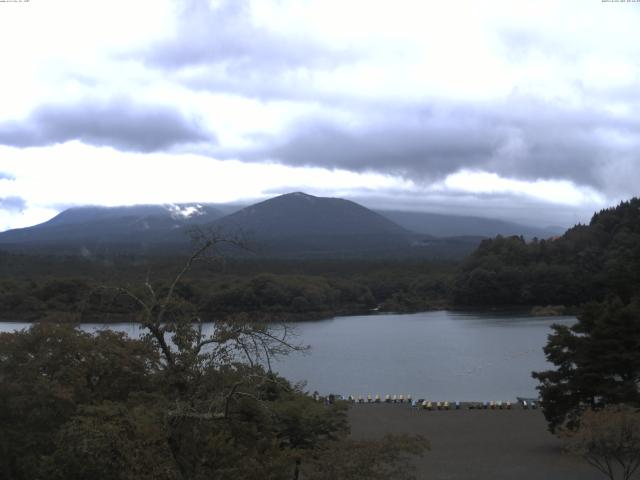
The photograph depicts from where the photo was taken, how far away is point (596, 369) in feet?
51.2

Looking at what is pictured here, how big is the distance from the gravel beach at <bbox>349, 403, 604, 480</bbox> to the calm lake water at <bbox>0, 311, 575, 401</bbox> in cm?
323

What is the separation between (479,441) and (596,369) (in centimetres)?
348

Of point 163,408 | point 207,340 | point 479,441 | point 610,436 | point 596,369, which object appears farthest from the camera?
point 479,441

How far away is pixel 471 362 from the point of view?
3316cm

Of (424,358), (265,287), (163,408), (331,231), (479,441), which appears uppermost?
(331,231)

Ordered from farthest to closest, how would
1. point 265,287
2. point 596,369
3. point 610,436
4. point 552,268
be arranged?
1. point 552,268
2. point 265,287
3. point 596,369
4. point 610,436

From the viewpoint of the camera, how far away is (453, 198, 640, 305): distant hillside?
6259 cm

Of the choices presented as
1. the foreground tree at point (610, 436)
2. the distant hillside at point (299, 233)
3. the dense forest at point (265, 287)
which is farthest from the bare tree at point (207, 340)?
the distant hillside at point (299, 233)

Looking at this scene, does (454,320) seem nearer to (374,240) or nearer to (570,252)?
(570,252)

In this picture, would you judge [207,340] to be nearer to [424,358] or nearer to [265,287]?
[424,358]

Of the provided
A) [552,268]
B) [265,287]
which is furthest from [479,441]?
[552,268]

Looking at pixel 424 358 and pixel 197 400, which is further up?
pixel 197 400

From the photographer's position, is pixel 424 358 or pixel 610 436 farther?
pixel 424 358

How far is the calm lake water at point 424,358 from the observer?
2758cm
